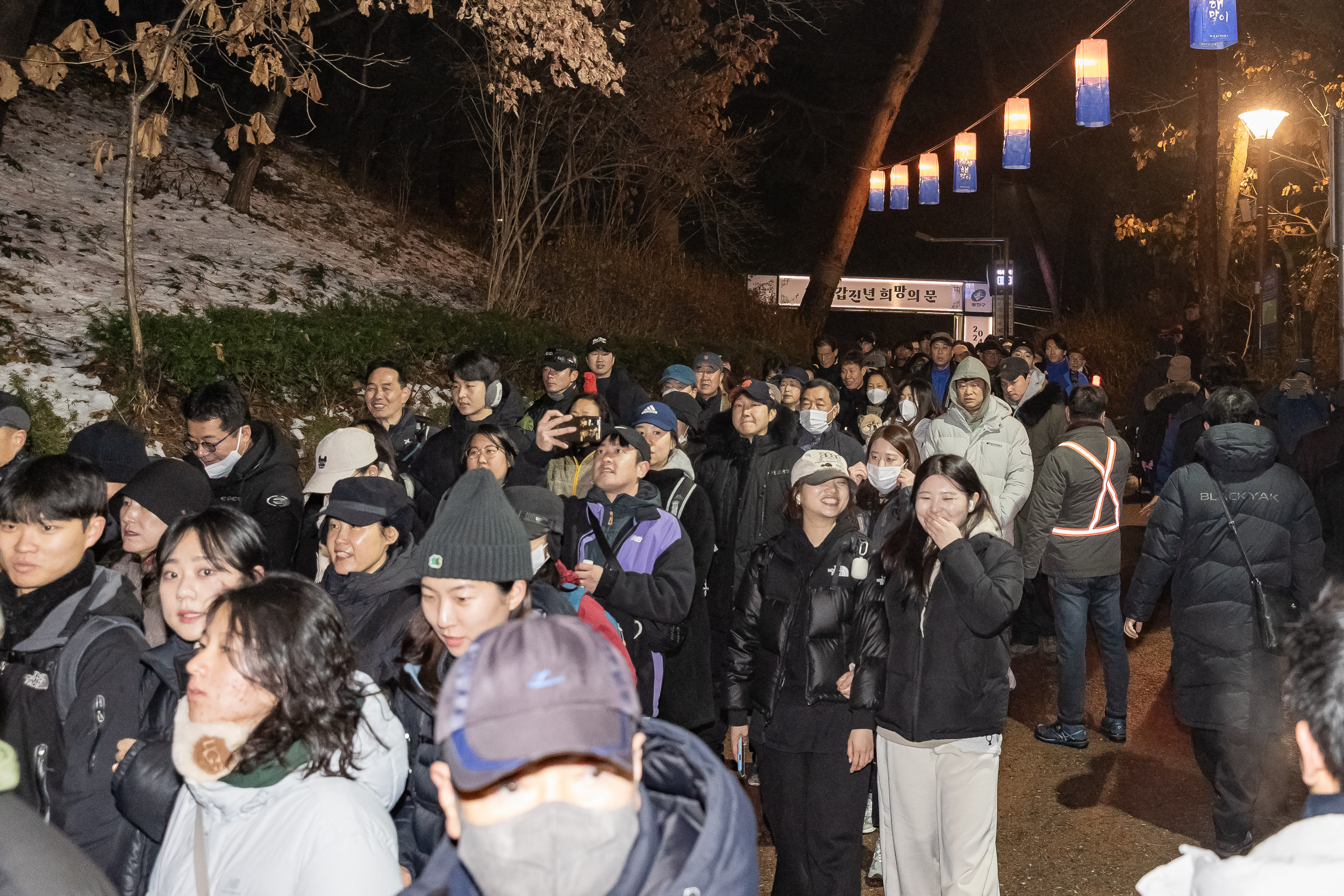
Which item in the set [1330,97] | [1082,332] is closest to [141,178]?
[1330,97]

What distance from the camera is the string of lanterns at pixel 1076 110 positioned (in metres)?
10.2

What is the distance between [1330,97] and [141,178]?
18.4m

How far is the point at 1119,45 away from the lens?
87.9 ft

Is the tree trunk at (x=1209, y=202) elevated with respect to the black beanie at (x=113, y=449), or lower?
elevated

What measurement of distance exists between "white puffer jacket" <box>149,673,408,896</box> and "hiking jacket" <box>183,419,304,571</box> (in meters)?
2.68

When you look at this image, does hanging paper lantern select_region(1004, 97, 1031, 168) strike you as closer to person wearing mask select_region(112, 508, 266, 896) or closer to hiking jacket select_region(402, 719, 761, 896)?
person wearing mask select_region(112, 508, 266, 896)

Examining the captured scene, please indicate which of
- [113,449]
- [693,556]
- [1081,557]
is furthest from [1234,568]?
[113,449]

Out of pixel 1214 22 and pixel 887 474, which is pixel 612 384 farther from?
pixel 1214 22

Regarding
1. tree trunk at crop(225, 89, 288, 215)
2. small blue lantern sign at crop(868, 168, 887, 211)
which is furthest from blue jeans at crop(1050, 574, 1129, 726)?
small blue lantern sign at crop(868, 168, 887, 211)

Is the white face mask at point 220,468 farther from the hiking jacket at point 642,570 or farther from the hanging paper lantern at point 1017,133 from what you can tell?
the hanging paper lantern at point 1017,133

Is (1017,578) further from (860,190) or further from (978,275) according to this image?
(978,275)

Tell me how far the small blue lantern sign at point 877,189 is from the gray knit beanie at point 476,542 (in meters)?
18.0

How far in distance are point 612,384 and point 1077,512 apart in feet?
12.4

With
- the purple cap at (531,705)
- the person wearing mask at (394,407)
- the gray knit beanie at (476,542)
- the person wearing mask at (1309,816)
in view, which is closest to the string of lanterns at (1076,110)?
the person wearing mask at (394,407)
